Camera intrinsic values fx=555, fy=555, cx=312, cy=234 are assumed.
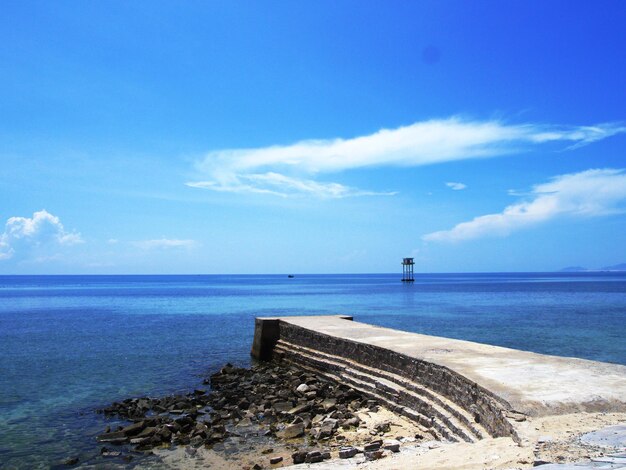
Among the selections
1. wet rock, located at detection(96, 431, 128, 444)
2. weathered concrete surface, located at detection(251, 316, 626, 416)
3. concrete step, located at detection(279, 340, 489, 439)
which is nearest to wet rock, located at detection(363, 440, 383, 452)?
concrete step, located at detection(279, 340, 489, 439)

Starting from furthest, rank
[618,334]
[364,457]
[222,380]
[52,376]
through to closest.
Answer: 1. [618,334]
2. [52,376]
3. [222,380]
4. [364,457]

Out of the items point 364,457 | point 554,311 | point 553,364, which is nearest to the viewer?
point 364,457

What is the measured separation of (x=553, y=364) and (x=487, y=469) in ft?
21.2

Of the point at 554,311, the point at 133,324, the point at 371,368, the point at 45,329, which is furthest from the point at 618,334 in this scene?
the point at 45,329

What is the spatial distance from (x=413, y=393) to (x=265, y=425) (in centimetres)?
358

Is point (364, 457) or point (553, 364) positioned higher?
point (553, 364)

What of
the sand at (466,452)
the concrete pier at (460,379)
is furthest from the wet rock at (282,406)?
the sand at (466,452)

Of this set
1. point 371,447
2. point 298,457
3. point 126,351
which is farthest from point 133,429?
point 126,351

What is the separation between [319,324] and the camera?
21984 millimetres

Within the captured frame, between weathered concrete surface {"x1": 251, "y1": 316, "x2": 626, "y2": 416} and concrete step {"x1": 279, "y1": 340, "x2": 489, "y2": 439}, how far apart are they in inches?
24.8

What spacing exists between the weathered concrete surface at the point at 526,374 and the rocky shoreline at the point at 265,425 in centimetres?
170

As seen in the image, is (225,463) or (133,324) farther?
(133,324)

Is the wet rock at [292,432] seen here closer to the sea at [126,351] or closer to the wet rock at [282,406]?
the wet rock at [282,406]

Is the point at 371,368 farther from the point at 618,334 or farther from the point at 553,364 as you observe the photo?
the point at 618,334
